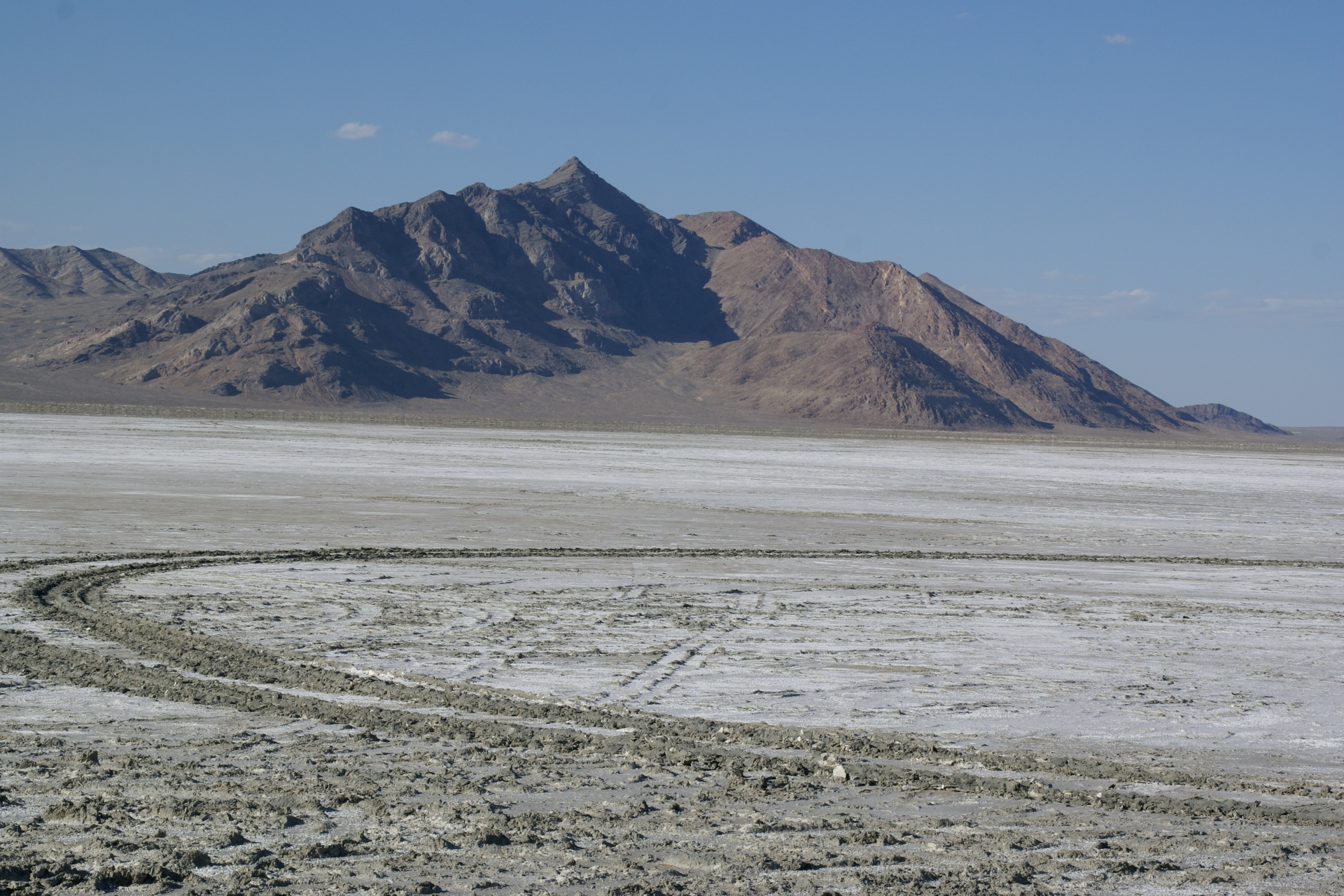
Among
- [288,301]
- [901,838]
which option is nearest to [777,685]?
[901,838]

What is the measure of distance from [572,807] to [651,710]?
6.36 ft

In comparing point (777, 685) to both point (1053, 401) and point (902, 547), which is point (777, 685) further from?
point (1053, 401)

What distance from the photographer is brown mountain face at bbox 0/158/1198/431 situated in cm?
11869

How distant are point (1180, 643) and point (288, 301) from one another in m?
126

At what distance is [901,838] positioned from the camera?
17.1 feet

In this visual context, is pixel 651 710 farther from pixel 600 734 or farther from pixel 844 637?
pixel 844 637

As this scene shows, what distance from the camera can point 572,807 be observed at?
18.3 ft

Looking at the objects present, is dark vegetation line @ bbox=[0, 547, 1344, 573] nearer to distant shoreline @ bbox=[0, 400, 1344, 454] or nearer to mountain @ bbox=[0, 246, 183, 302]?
distant shoreline @ bbox=[0, 400, 1344, 454]

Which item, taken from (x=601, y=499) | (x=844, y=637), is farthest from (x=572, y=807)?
(x=601, y=499)

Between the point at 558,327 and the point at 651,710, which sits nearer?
the point at 651,710

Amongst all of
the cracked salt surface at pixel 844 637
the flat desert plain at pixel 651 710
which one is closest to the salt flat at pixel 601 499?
the flat desert plain at pixel 651 710

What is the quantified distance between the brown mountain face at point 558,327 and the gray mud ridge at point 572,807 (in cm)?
10534

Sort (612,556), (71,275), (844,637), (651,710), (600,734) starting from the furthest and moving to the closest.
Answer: (71,275), (612,556), (844,637), (651,710), (600,734)

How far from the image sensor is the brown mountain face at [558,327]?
119 meters
